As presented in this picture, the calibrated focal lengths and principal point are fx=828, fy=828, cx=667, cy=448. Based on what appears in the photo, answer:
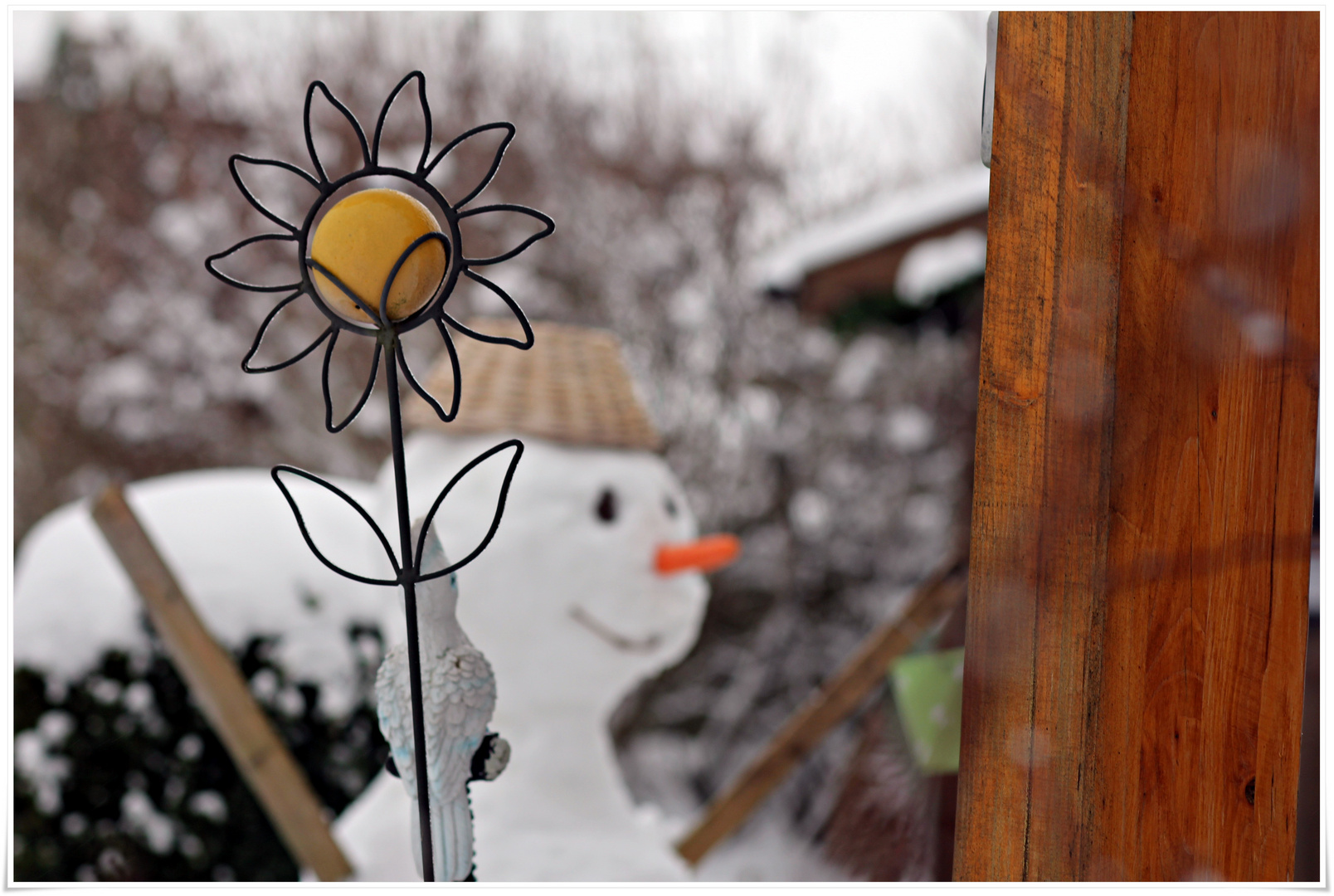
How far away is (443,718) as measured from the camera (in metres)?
0.55

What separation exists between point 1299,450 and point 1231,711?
197 mm

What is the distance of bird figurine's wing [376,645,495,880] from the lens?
55 cm

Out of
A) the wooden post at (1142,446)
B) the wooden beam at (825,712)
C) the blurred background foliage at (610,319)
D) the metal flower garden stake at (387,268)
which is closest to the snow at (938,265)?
the blurred background foliage at (610,319)

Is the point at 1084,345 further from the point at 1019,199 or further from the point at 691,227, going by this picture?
the point at 691,227

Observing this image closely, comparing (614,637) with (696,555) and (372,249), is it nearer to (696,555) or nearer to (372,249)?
(696,555)

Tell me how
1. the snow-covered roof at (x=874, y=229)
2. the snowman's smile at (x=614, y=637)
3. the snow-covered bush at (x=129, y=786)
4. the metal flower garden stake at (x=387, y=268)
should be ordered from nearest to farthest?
the metal flower garden stake at (x=387, y=268), the snowman's smile at (x=614, y=637), the snow-covered bush at (x=129, y=786), the snow-covered roof at (x=874, y=229)

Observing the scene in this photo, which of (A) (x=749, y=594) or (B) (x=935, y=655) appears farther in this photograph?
(A) (x=749, y=594)

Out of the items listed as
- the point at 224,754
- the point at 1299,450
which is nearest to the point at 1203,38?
the point at 1299,450

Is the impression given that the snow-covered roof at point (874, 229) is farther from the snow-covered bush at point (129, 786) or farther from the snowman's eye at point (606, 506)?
the snow-covered bush at point (129, 786)

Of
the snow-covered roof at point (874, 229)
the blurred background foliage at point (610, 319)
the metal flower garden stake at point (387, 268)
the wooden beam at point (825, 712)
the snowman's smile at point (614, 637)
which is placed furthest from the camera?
the blurred background foliage at point (610, 319)

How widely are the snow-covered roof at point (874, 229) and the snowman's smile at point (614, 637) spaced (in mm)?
Result: 1239

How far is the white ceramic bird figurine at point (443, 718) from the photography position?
554mm

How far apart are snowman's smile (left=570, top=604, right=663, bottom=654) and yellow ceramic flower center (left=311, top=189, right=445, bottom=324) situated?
0.81 metres

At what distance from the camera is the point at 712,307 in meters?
2.62
